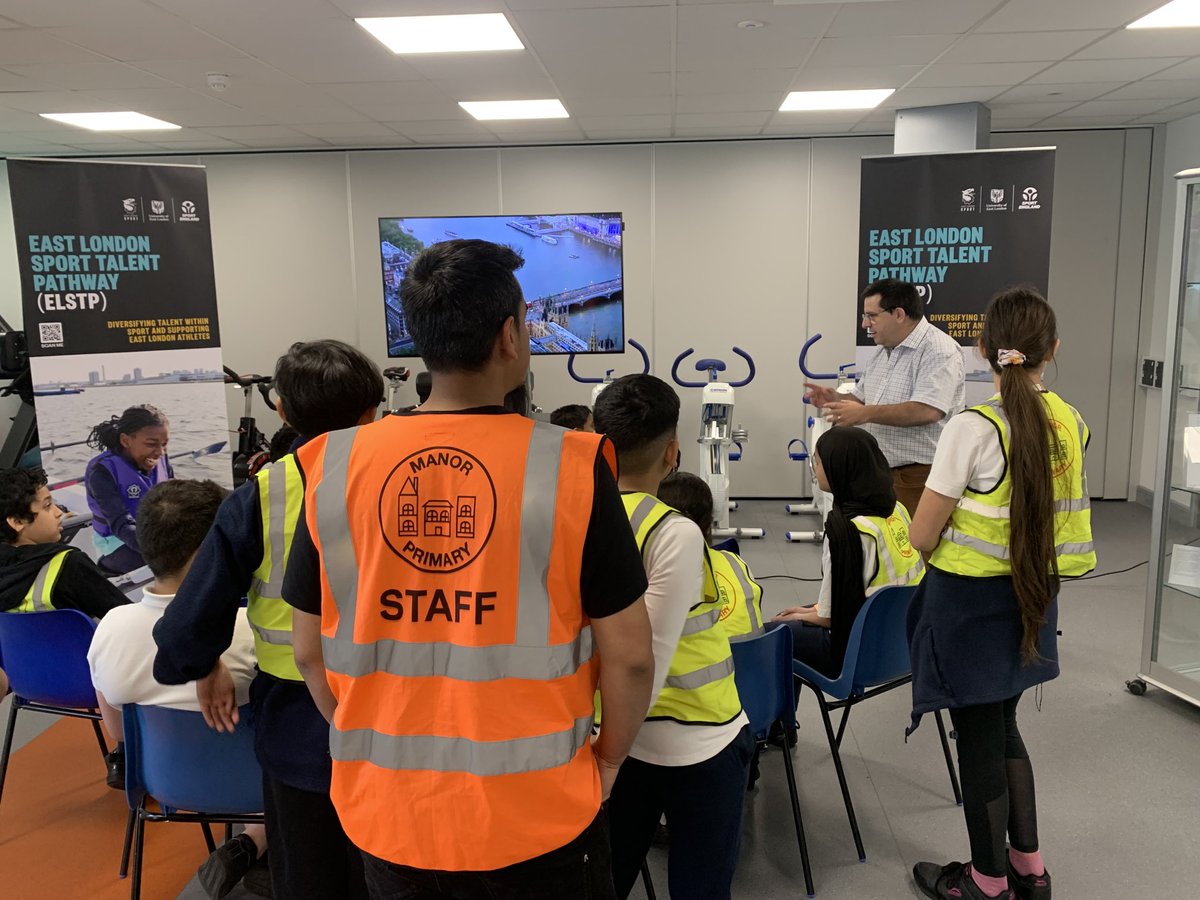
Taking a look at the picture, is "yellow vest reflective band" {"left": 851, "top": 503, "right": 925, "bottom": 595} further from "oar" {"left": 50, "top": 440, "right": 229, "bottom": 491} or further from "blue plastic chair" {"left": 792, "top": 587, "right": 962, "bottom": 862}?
"oar" {"left": 50, "top": 440, "right": 229, "bottom": 491}

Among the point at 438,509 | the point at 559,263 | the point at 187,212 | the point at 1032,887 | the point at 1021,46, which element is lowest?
the point at 1032,887

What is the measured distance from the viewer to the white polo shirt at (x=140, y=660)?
184 centimetres

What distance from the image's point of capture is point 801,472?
6789 mm

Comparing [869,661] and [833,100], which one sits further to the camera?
[833,100]

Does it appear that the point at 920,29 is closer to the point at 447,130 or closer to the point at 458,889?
the point at 447,130

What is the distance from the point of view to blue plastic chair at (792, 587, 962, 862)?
2316 millimetres

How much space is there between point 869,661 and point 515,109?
14.0 feet

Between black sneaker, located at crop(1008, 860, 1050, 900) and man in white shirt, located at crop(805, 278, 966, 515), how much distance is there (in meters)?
1.73

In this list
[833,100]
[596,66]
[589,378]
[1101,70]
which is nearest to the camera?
[596,66]

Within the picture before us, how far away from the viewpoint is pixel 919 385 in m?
3.62

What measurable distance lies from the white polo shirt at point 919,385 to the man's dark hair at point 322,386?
2.56 meters

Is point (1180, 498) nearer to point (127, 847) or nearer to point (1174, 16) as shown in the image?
point (1174, 16)

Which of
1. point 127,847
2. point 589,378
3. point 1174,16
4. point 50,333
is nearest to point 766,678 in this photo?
point 127,847

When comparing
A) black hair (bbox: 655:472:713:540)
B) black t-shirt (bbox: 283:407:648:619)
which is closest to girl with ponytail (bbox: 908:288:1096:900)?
black hair (bbox: 655:472:713:540)
